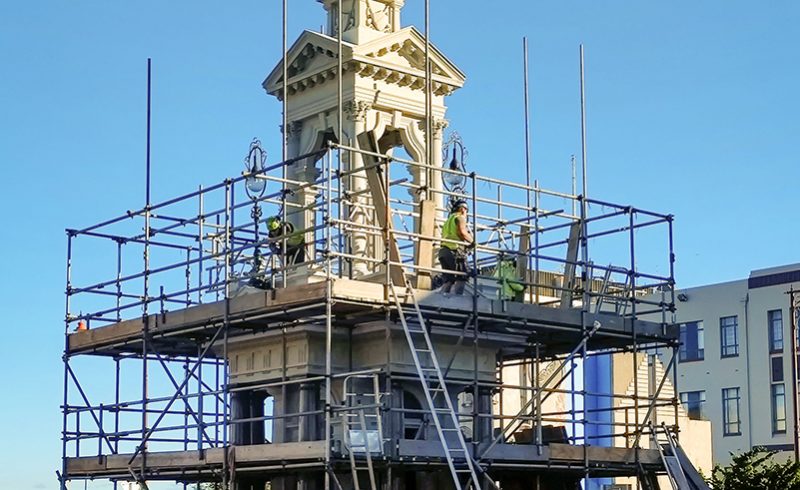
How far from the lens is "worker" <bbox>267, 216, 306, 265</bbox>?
79.6 feet

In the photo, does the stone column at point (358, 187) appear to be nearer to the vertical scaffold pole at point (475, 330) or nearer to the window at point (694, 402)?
the vertical scaffold pole at point (475, 330)

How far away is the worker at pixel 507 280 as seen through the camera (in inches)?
968

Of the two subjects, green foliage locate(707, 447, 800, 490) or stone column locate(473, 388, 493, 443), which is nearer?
stone column locate(473, 388, 493, 443)

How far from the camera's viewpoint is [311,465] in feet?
70.5

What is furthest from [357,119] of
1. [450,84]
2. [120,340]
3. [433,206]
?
[120,340]

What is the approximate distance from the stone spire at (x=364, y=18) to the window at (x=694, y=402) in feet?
157

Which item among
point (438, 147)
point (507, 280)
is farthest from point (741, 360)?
point (507, 280)

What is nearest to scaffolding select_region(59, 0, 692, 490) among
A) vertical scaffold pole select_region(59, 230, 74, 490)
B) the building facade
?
vertical scaffold pole select_region(59, 230, 74, 490)

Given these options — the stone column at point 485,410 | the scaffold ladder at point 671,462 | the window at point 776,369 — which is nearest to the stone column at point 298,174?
the stone column at point 485,410

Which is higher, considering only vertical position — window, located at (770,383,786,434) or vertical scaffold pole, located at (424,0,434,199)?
vertical scaffold pole, located at (424,0,434,199)

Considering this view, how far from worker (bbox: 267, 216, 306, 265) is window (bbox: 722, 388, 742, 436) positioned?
50.1m

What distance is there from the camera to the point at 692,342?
74250 millimetres

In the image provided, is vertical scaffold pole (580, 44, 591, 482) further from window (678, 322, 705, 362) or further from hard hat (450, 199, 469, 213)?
window (678, 322, 705, 362)

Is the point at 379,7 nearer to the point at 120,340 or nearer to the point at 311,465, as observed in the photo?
the point at 120,340
